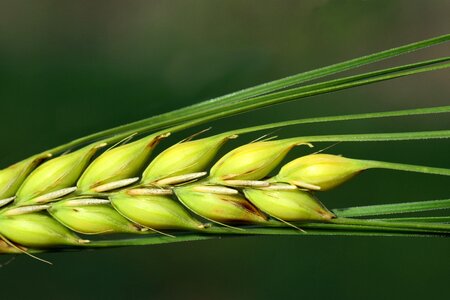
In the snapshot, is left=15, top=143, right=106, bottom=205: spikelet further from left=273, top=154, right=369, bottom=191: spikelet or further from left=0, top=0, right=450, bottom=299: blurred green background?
left=0, top=0, right=450, bottom=299: blurred green background

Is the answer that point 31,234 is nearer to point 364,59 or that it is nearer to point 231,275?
point 364,59

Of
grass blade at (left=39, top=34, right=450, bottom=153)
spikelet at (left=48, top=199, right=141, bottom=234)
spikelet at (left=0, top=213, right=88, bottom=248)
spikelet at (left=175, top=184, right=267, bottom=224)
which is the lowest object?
spikelet at (left=0, top=213, right=88, bottom=248)

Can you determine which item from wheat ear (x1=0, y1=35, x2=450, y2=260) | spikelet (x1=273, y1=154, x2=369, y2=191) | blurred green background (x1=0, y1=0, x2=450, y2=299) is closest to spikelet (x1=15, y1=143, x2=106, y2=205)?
wheat ear (x1=0, y1=35, x2=450, y2=260)

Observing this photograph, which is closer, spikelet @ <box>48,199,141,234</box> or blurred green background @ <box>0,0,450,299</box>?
spikelet @ <box>48,199,141,234</box>

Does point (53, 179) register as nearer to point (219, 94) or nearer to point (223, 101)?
point (223, 101)

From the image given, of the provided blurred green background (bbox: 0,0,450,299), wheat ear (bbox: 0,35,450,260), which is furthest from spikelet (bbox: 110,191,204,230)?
blurred green background (bbox: 0,0,450,299)

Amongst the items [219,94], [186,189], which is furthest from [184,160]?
[219,94]

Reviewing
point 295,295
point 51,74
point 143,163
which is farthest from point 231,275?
point 143,163

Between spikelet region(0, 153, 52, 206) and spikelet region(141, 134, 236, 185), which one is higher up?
spikelet region(141, 134, 236, 185)
